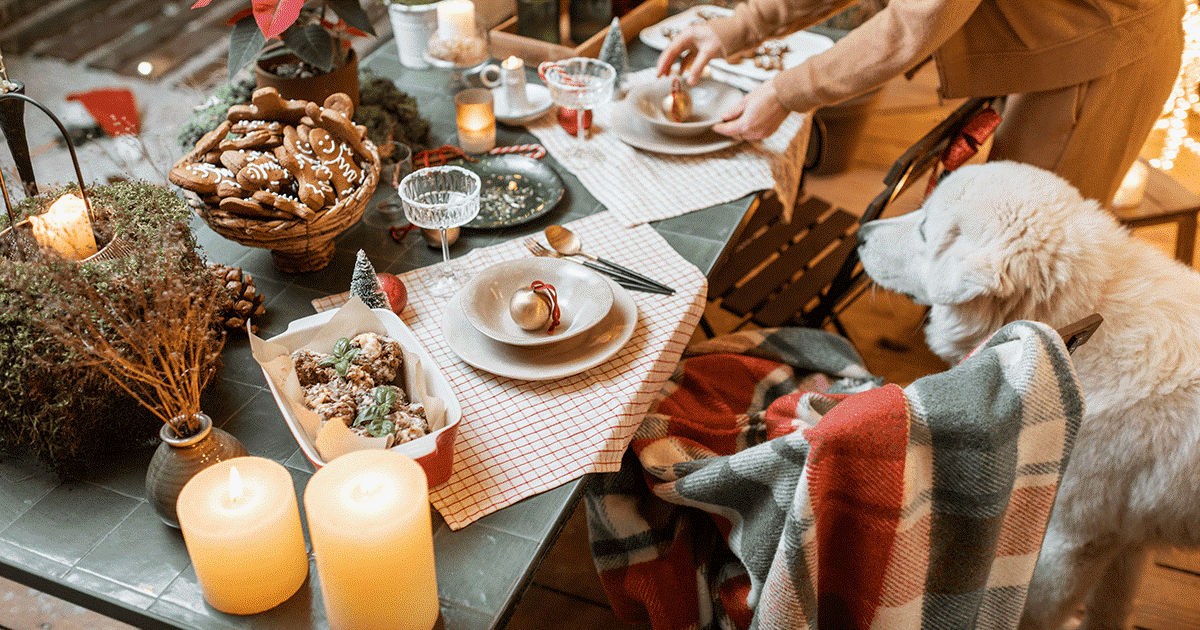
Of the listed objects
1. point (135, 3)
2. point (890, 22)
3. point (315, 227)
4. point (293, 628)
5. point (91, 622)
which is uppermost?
point (890, 22)

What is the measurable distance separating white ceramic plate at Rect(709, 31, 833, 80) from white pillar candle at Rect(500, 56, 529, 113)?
1.53 ft

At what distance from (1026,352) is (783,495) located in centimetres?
31

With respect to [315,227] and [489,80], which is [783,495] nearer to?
[315,227]

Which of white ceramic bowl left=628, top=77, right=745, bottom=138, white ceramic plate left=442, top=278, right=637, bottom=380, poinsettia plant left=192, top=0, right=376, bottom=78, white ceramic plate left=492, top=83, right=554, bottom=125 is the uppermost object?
poinsettia plant left=192, top=0, right=376, bottom=78

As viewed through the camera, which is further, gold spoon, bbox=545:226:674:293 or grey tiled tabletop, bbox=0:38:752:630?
gold spoon, bbox=545:226:674:293

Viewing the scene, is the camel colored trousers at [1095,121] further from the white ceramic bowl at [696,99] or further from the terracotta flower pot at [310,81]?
the terracotta flower pot at [310,81]

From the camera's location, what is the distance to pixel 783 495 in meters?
0.94

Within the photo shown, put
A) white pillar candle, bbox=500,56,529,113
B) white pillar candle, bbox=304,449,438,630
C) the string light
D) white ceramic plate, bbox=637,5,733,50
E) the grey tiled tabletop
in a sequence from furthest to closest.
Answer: white ceramic plate, bbox=637,5,733,50 → the string light → white pillar candle, bbox=500,56,529,113 → the grey tiled tabletop → white pillar candle, bbox=304,449,438,630

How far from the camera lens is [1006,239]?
1.18m

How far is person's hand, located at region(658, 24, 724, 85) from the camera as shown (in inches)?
68.1

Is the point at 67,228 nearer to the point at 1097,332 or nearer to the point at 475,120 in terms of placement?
the point at 475,120

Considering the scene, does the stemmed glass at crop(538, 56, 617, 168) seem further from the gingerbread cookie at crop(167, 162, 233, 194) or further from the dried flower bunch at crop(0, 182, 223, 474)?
the dried flower bunch at crop(0, 182, 223, 474)

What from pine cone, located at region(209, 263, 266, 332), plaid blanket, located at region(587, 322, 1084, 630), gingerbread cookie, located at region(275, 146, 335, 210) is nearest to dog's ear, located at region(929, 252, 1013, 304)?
plaid blanket, located at region(587, 322, 1084, 630)

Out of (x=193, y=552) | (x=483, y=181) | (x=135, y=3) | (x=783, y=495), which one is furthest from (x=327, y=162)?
(x=135, y=3)
